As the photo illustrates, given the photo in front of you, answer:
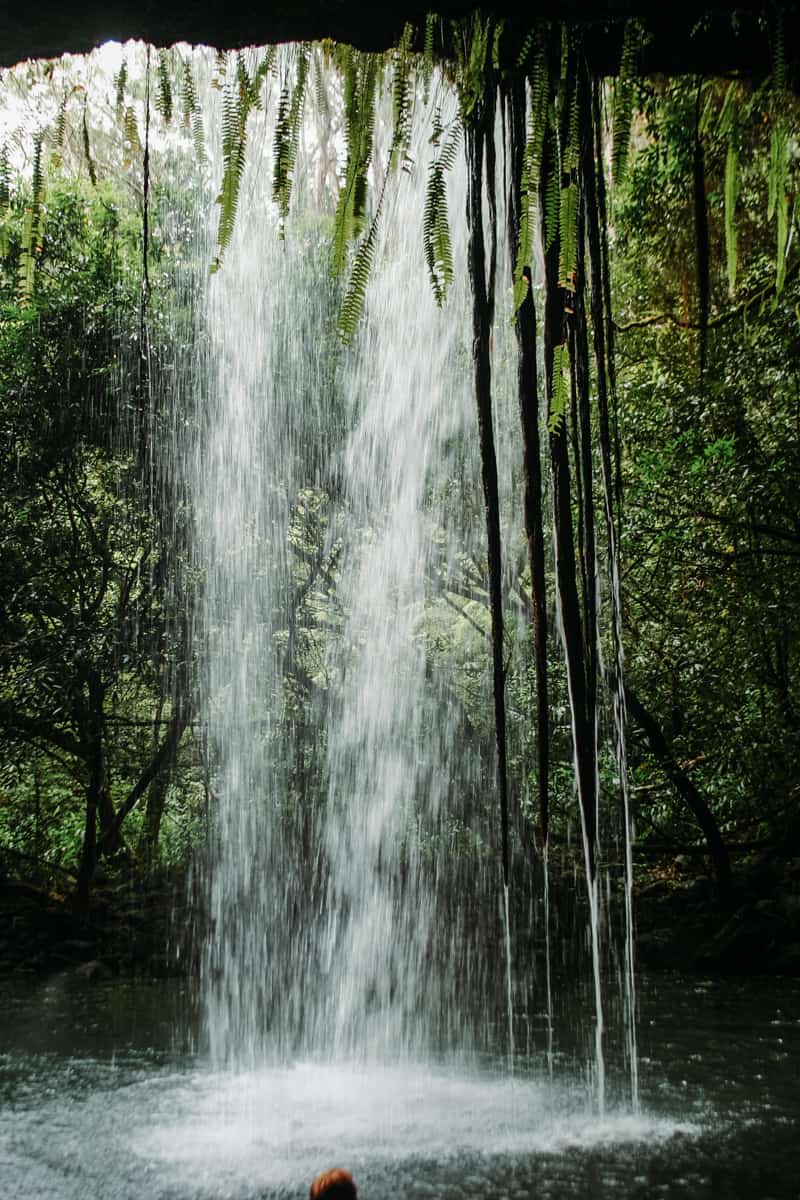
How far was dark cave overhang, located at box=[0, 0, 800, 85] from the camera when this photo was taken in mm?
1878

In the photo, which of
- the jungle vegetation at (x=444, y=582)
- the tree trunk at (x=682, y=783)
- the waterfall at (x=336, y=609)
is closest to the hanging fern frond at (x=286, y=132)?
the jungle vegetation at (x=444, y=582)

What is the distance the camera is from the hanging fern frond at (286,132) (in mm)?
2014

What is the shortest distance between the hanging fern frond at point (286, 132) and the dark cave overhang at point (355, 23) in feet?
0.28

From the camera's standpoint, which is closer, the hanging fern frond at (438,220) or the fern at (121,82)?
the hanging fern frond at (438,220)

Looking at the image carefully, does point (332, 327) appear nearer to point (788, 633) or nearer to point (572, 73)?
point (788, 633)

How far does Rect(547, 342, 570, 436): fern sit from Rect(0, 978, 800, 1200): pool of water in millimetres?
3600

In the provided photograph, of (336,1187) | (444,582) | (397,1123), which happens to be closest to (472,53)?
(336,1187)

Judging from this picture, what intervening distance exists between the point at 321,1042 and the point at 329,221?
321 inches

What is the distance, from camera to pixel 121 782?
11.6m

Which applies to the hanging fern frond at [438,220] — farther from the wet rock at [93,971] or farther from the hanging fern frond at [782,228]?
the wet rock at [93,971]

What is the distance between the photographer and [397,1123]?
5.21 metres

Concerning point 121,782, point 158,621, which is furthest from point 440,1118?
point 121,782

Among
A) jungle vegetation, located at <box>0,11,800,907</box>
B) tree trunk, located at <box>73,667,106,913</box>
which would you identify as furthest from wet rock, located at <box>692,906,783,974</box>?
tree trunk, located at <box>73,667,106,913</box>

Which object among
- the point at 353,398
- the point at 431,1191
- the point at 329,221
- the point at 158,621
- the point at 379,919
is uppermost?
the point at 329,221
